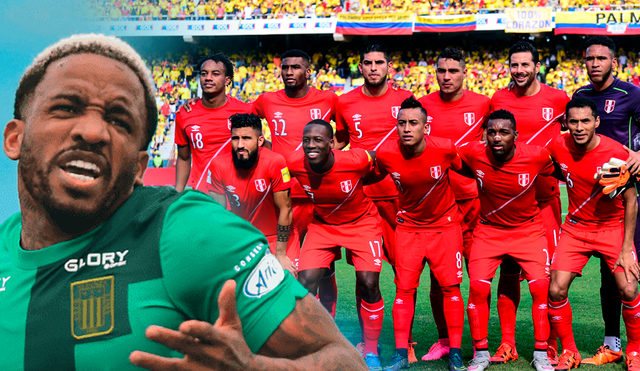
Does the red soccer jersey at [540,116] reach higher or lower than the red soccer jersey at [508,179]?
higher

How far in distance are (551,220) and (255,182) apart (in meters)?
2.93

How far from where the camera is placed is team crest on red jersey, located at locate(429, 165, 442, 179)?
5617mm

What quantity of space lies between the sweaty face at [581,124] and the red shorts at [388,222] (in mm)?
1973

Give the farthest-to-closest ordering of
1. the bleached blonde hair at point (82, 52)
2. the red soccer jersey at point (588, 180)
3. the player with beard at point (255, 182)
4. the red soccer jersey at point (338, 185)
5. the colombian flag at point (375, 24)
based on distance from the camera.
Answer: the colombian flag at point (375, 24)
the player with beard at point (255, 182)
the red soccer jersey at point (338, 185)
the red soccer jersey at point (588, 180)
the bleached blonde hair at point (82, 52)

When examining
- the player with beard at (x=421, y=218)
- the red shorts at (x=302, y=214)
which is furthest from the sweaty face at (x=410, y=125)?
the red shorts at (x=302, y=214)

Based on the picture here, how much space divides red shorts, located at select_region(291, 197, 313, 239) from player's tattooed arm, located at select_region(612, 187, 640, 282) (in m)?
3.01

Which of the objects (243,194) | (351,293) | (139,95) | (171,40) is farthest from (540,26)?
(139,95)

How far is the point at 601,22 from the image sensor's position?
21.5 metres

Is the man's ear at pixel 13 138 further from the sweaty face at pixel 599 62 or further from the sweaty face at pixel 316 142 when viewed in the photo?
the sweaty face at pixel 599 62

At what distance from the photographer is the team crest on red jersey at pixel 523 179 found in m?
5.55

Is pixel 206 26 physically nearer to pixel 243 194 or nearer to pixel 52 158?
pixel 243 194

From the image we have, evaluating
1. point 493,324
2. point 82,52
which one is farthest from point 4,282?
point 493,324

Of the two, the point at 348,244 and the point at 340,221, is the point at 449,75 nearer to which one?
the point at 340,221

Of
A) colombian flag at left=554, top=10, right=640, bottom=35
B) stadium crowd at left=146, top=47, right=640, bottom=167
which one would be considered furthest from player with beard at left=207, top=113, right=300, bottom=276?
colombian flag at left=554, top=10, right=640, bottom=35
